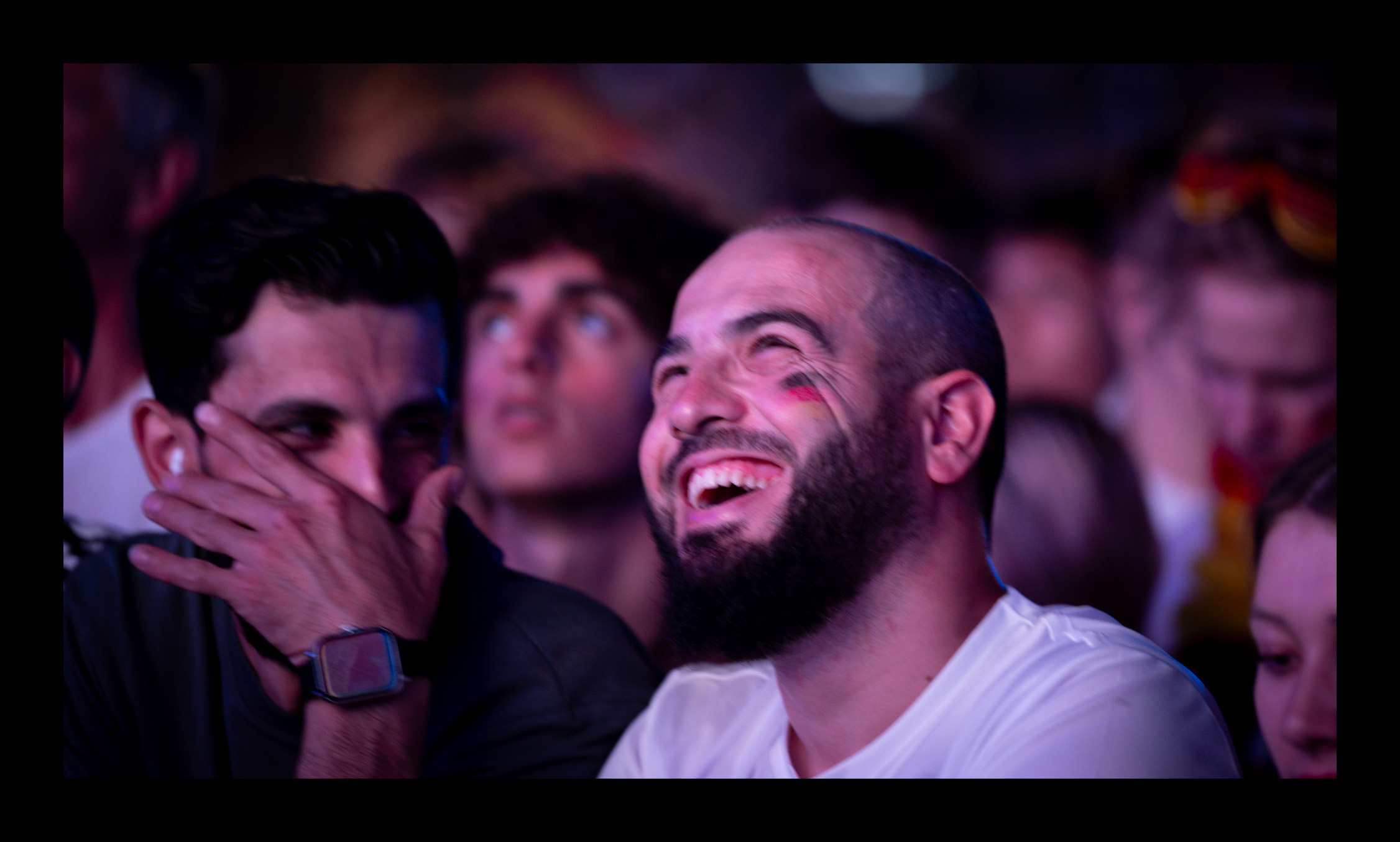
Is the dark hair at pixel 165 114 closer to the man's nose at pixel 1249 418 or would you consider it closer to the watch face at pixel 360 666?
the watch face at pixel 360 666

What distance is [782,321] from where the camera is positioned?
165cm

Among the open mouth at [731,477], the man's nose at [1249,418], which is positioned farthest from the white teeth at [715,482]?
the man's nose at [1249,418]

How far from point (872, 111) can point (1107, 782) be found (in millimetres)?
1696

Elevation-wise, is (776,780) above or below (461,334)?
below

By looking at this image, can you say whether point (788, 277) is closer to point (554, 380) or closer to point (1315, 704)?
point (554, 380)

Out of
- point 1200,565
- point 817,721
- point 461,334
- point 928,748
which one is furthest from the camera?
point 1200,565

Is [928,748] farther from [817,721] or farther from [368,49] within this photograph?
[368,49]

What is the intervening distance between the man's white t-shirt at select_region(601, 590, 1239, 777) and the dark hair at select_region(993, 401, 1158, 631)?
1.93 ft

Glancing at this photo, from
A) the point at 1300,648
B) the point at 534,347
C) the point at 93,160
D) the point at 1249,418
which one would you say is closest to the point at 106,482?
the point at 93,160

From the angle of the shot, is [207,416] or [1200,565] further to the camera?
[1200,565]

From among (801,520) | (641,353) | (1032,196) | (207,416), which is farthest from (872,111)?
(207,416)

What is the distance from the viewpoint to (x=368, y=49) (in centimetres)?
201

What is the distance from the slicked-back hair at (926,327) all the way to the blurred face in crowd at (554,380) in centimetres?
50

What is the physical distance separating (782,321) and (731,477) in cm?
29
